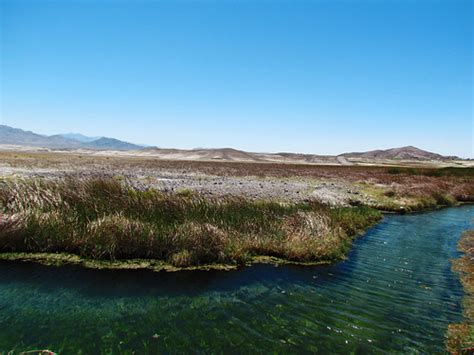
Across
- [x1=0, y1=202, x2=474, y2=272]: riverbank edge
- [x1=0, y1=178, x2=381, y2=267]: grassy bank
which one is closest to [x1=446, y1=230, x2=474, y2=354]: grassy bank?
[x1=0, y1=178, x2=381, y2=267]: grassy bank

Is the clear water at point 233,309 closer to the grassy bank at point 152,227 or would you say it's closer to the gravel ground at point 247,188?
the grassy bank at point 152,227

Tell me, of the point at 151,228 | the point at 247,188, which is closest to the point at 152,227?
the point at 151,228

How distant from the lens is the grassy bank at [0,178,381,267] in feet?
39.3

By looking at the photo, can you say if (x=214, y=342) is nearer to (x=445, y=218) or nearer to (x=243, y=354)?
(x=243, y=354)

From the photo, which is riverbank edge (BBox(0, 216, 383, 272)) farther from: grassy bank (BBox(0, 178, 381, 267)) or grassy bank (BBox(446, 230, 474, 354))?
grassy bank (BBox(446, 230, 474, 354))

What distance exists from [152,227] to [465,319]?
11.5 meters

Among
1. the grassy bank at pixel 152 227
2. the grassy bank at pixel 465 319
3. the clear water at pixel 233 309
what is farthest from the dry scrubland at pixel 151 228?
the grassy bank at pixel 465 319

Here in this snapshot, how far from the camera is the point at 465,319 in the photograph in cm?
857

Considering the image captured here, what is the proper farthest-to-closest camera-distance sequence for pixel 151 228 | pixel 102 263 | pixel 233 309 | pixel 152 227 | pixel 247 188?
1. pixel 247 188
2. pixel 152 227
3. pixel 151 228
4. pixel 102 263
5. pixel 233 309

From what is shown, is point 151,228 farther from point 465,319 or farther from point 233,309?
point 465,319

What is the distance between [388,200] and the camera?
30453 mm

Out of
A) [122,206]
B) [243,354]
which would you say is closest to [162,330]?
[243,354]

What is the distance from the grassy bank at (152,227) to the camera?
11969 millimetres

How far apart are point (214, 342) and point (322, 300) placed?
412 centimetres
